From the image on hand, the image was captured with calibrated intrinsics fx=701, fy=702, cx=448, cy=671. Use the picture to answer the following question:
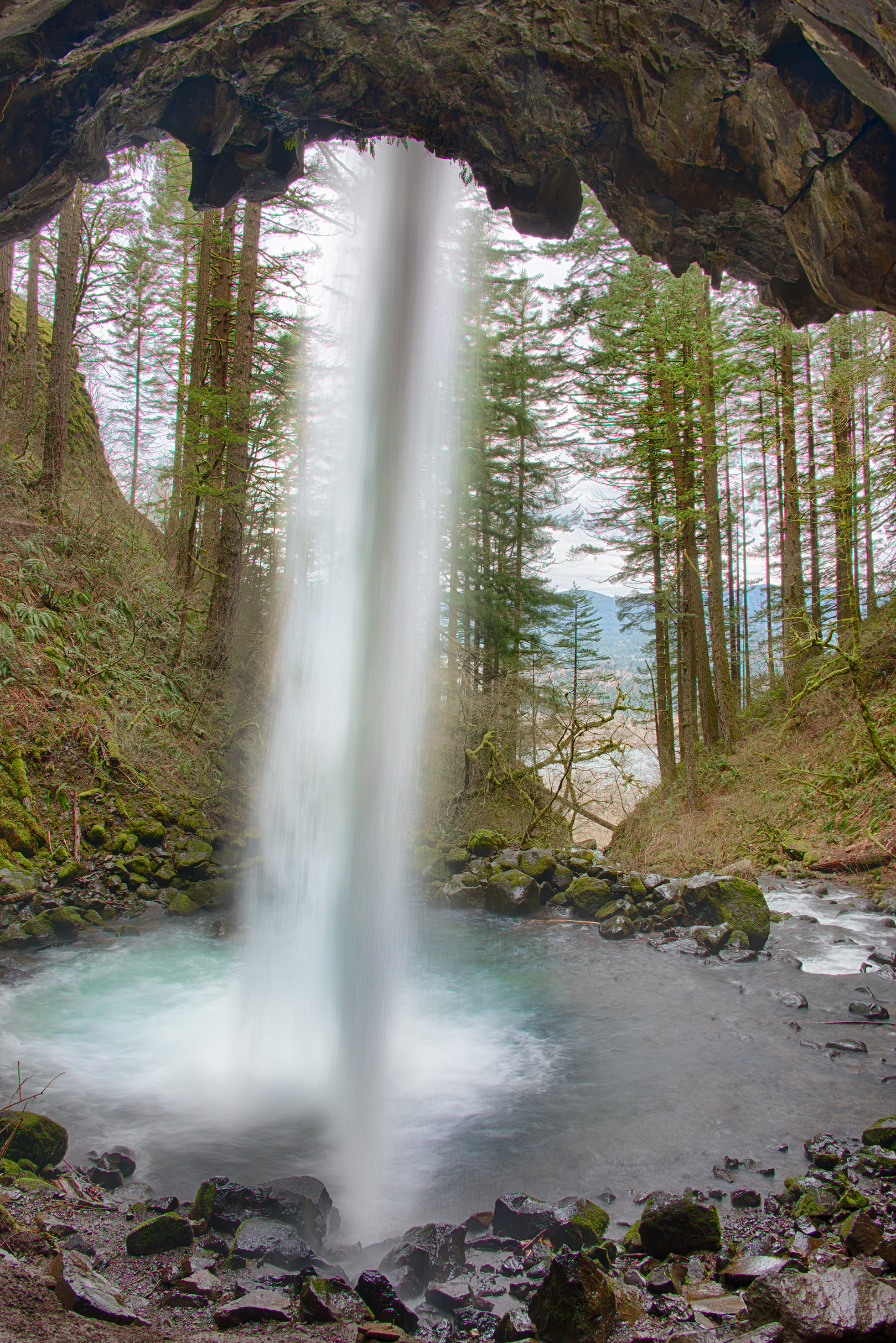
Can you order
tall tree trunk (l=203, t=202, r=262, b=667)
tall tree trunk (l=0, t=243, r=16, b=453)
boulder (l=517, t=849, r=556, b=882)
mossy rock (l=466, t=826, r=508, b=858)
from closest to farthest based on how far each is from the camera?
tall tree trunk (l=0, t=243, r=16, b=453) → boulder (l=517, t=849, r=556, b=882) → tall tree trunk (l=203, t=202, r=262, b=667) → mossy rock (l=466, t=826, r=508, b=858)

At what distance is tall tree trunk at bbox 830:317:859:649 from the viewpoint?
10898 mm

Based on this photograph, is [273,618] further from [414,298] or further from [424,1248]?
[424,1248]

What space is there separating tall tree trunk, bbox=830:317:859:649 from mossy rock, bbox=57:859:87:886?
32.2 feet

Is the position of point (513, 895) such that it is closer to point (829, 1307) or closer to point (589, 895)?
point (589, 895)

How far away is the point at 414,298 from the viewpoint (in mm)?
8703

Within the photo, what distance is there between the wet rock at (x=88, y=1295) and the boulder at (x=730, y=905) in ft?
24.7

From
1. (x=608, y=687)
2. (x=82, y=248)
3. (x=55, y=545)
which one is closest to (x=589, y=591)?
(x=608, y=687)

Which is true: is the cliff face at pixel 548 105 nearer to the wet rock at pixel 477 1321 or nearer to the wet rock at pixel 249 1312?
the wet rock at pixel 477 1321

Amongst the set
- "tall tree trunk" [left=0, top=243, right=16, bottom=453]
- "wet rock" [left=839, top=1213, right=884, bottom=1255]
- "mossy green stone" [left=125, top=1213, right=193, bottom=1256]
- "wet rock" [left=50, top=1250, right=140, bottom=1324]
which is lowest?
"mossy green stone" [left=125, top=1213, right=193, bottom=1256]

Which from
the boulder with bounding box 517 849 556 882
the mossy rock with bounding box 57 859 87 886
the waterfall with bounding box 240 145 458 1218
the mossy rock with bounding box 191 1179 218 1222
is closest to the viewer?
the mossy rock with bounding box 191 1179 218 1222

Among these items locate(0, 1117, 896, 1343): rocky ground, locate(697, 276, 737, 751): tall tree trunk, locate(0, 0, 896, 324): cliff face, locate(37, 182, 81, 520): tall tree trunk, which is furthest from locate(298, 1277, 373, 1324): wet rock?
locate(697, 276, 737, 751): tall tree trunk

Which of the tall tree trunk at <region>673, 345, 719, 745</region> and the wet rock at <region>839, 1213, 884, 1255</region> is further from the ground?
the tall tree trunk at <region>673, 345, 719, 745</region>

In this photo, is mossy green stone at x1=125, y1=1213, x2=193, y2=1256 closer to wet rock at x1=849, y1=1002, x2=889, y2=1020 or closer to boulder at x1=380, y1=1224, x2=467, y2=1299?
boulder at x1=380, y1=1224, x2=467, y2=1299

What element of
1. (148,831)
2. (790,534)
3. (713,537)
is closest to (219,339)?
(148,831)
